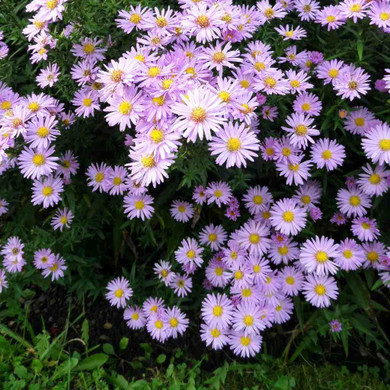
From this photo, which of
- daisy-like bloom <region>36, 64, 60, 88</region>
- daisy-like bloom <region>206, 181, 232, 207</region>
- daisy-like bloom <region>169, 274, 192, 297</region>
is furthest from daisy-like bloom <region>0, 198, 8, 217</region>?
daisy-like bloom <region>206, 181, 232, 207</region>

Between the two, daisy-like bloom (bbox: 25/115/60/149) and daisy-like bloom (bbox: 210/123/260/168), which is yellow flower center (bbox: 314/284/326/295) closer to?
daisy-like bloom (bbox: 210/123/260/168)

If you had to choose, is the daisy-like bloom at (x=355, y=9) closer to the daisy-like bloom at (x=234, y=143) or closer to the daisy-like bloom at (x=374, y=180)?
the daisy-like bloom at (x=374, y=180)

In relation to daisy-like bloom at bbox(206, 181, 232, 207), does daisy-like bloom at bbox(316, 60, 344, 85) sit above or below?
above

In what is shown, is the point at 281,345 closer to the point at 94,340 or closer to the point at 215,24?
the point at 94,340

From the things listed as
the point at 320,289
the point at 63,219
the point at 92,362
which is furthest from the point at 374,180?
the point at 92,362

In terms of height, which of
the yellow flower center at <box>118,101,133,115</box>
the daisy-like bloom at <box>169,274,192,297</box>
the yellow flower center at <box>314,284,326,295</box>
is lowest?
the yellow flower center at <box>314,284,326,295</box>

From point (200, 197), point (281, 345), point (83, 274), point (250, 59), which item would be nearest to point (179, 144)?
point (200, 197)
